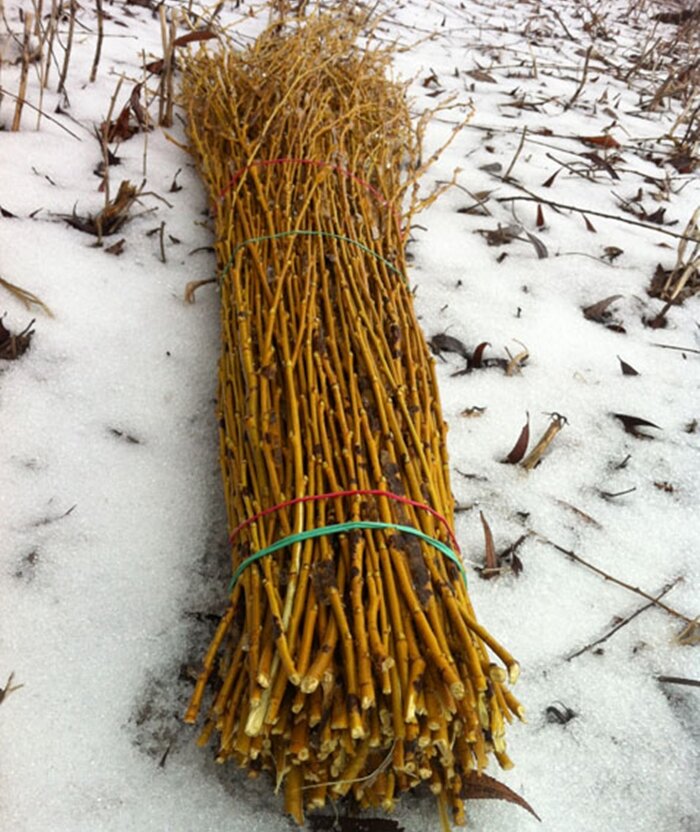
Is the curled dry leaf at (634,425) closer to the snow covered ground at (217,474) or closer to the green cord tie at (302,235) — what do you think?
the snow covered ground at (217,474)

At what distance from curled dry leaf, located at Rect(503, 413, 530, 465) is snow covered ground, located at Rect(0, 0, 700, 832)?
0.05 feet

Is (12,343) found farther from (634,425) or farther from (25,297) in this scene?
(634,425)

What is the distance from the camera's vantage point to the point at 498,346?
1.49 metres

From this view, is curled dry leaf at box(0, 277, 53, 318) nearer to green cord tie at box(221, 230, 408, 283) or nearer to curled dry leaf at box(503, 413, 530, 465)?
green cord tie at box(221, 230, 408, 283)

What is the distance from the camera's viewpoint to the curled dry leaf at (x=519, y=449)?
1.25m

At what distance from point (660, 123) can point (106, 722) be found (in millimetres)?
2780

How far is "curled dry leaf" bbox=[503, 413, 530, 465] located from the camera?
1245 mm

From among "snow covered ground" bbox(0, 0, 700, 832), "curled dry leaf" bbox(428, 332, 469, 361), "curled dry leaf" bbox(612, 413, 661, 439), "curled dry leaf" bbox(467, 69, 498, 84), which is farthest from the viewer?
"curled dry leaf" bbox(467, 69, 498, 84)

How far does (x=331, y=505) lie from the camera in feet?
2.98

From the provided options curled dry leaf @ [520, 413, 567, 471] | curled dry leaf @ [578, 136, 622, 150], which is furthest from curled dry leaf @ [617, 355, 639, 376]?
curled dry leaf @ [578, 136, 622, 150]

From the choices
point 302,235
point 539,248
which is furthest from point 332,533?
point 539,248

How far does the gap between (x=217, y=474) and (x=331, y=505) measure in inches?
12.6

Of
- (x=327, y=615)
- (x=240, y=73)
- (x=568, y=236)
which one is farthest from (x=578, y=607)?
(x=240, y=73)

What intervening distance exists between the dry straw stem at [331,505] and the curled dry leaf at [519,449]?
20 cm
